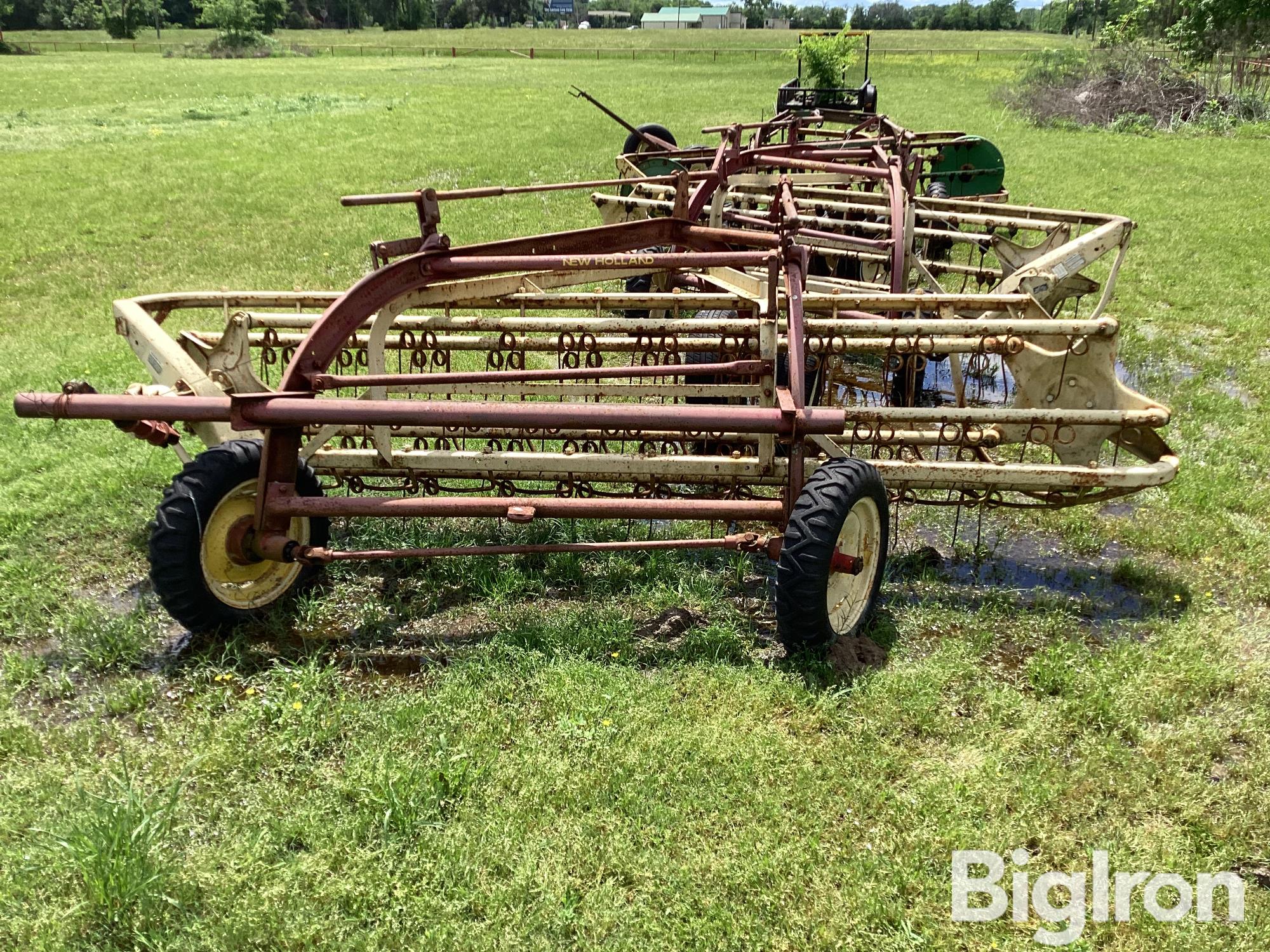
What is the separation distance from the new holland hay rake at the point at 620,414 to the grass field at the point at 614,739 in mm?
394

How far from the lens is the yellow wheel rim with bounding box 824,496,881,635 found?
3.81 m

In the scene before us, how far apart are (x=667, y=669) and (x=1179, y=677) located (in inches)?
83.7

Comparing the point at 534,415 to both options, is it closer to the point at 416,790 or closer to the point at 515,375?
the point at 515,375

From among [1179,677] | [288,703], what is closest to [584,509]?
[288,703]

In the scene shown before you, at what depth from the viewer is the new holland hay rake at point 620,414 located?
3531mm

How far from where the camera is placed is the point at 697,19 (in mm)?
123250

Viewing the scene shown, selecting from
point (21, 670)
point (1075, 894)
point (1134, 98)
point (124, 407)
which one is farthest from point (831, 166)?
point (1134, 98)

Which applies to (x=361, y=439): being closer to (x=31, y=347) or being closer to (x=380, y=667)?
(x=380, y=667)

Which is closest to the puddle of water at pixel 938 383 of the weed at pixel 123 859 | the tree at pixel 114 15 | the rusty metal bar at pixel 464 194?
the rusty metal bar at pixel 464 194

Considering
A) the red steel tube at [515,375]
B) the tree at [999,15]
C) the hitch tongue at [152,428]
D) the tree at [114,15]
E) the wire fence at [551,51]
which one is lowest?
the hitch tongue at [152,428]

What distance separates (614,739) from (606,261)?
7.27ft

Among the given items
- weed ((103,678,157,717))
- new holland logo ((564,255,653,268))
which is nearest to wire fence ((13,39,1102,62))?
new holland logo ((564,255,653,268))

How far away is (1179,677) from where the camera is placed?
3754 millimetres

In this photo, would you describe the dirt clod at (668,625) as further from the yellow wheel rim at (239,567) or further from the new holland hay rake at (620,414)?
the yellow wheel rim at (239,567)
